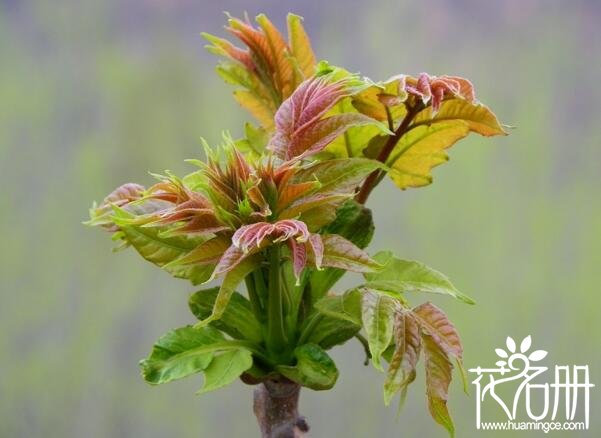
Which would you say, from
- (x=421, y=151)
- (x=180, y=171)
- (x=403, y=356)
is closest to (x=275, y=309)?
(x=403, y=356)

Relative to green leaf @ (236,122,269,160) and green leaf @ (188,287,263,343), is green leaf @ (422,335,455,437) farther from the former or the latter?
green leaf @ (236,122,269,160)

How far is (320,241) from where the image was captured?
603 mm

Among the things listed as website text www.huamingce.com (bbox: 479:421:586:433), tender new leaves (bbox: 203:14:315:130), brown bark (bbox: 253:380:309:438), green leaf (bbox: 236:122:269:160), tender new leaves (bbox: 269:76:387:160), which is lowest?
brown bark (bbox: 253:380:309:438)

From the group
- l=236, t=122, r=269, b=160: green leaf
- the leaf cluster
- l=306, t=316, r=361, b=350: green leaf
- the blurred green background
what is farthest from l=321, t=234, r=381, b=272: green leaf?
the blurred green background

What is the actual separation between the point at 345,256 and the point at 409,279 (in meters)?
0.09

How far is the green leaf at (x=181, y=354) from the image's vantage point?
0.67m

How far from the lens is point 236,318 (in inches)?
28.8

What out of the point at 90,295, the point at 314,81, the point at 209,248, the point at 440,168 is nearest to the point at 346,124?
the point at 314,81

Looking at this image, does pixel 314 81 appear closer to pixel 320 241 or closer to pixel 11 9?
pixel 320 241

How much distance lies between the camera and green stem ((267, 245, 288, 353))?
665 mm

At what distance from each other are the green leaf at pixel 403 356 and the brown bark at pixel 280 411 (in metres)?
0.15

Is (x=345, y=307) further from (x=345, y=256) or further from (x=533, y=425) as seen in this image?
(x=533, y=425)

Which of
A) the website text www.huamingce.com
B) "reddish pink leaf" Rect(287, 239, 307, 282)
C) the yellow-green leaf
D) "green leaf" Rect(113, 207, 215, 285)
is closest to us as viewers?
"reddish pink leaf" Rect(287, 239, 307, 282)

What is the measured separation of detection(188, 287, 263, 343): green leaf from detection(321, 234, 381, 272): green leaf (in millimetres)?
133
